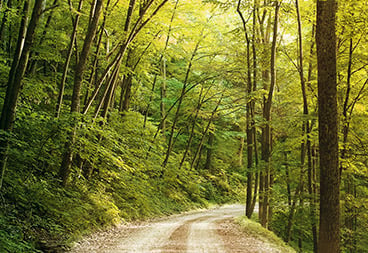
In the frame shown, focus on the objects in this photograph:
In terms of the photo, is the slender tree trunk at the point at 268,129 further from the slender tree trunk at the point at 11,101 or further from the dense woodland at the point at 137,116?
the slender tree trunk at the point at 11,101

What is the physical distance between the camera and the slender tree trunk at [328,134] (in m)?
6.38

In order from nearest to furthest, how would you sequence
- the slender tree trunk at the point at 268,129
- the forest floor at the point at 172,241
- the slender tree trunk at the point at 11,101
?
the slender tree trunk at the point at 11,101
the forest floor at the point at 172,241
the slender tree trunk at the point at 268,129

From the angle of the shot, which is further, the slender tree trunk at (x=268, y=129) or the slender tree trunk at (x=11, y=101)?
the slender tree trunk at (x=268, y=129)

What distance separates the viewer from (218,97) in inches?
845

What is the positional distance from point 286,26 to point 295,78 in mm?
2768

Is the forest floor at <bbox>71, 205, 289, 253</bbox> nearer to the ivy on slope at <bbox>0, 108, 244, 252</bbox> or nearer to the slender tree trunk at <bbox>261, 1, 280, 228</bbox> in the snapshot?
the ivy on slope at <bbox>0, 108, 244, 252</bbox>

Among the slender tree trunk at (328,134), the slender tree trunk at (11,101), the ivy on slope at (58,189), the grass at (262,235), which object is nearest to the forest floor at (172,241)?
the grass at (262,235)

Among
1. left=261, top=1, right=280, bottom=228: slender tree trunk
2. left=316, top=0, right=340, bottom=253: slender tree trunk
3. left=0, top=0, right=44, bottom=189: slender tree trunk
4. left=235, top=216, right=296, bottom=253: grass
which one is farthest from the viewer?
left=261, top=1, right=280, bottom=228: slender tree trunk

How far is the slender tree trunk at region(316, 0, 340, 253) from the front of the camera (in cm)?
638

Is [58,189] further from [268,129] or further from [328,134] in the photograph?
[268,129]

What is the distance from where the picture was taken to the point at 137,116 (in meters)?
15.2

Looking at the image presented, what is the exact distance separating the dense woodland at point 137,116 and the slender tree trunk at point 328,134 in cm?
2

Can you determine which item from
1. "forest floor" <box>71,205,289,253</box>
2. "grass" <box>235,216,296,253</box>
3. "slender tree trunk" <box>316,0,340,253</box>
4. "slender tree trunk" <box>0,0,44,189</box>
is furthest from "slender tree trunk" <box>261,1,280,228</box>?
"slender tree trunk" <box>0,0,44,189</box>

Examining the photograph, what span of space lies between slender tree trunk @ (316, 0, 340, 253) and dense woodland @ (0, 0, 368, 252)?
23mm
